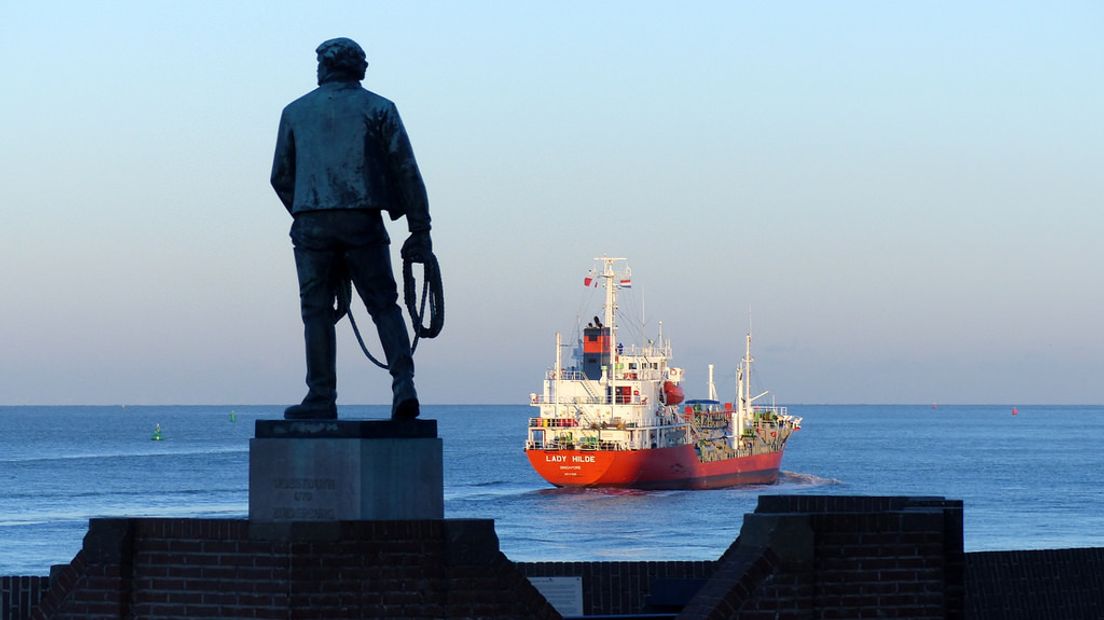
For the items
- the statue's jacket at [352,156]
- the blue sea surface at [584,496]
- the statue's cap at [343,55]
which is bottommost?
the blue sea surface at [584,496]

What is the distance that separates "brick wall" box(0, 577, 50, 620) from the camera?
15.7m

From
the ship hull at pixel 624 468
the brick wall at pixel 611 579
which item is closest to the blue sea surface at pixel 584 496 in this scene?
the ship hull at pixel 624 468

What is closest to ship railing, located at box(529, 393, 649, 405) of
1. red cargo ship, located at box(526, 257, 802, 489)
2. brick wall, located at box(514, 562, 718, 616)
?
red cargo ship, located at box(526, 257, 802, 489)

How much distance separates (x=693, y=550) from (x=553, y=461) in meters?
24.5

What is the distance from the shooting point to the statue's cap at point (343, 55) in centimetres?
1127

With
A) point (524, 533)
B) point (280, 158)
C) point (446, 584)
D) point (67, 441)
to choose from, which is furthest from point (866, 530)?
point (67, 441)

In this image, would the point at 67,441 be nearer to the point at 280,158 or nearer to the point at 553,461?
the point at 553,461

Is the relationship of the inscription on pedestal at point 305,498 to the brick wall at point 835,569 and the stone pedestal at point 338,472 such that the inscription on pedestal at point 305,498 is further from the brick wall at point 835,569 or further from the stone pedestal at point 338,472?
the brick wall at point 835,569

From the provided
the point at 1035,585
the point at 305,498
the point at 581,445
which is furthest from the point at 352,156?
the point at 581,445

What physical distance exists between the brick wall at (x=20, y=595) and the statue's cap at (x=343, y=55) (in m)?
6.53

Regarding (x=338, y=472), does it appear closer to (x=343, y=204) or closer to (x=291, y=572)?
(x=291, y=572)

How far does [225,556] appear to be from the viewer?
1010 centimetres

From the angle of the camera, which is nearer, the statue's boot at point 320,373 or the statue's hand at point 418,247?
the statue's boot at point 320,373

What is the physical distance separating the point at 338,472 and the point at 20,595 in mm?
6306
